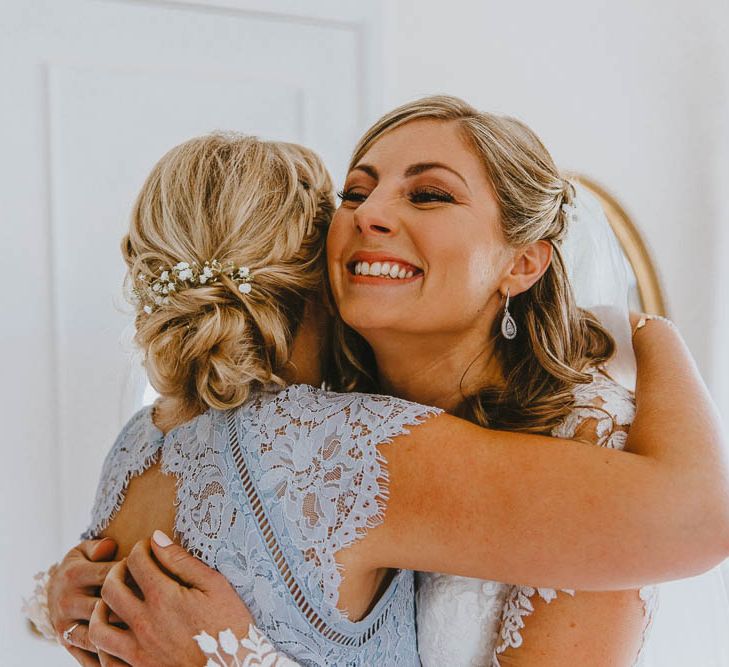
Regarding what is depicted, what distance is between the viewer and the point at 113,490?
1377mm

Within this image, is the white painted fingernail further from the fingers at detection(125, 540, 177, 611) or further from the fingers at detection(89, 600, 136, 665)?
the fingers at detection(89, 600, 136, 665)

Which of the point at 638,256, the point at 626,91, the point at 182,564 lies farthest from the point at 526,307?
the point at 626,91

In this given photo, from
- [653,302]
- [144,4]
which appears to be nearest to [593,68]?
[653,302]

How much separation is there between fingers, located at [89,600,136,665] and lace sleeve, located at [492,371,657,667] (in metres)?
0.53

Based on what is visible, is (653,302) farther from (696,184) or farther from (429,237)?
(429,237)

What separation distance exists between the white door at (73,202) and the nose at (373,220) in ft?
2.64

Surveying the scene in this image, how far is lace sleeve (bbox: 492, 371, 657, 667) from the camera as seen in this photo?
1187mm

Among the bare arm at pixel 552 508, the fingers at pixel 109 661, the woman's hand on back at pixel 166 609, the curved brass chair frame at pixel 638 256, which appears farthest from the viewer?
the curved brass chair frame at pixel 638 256

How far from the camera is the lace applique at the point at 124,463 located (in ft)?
4.38

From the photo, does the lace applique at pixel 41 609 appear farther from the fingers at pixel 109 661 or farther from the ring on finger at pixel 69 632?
the fingers at pixel 109 661

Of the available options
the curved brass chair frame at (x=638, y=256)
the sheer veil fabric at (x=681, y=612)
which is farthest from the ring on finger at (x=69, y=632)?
the curved brass chair frame at (x=638, y=256)

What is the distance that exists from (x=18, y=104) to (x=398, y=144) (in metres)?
1.06

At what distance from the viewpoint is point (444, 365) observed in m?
1.47

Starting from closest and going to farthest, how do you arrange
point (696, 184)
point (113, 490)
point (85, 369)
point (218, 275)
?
1. point (218, 275)
2. point (113, 490)
3. point (696, 184)
4. point (85, 369)
